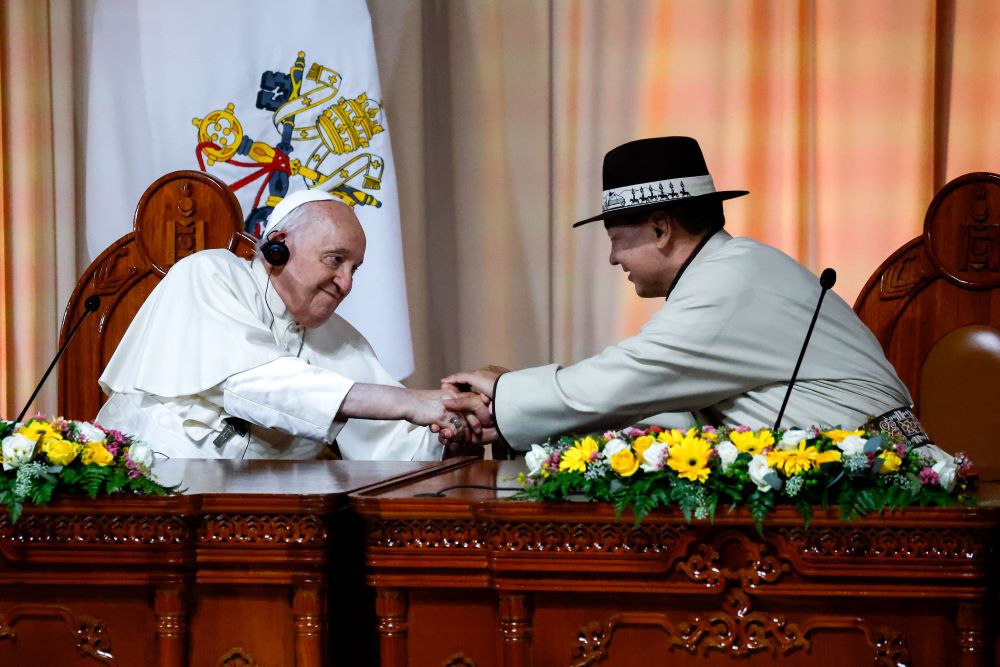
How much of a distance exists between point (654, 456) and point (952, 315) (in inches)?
86.7

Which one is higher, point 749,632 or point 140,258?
point 140,258

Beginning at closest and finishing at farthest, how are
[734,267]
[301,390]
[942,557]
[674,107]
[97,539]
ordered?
[942,557] < [97,539] < [734,267] < [301,390] < [674,107]

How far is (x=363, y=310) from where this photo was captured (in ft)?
14.5

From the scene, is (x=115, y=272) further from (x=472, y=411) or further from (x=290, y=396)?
(x=472, y=411)

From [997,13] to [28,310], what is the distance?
13.9 ft

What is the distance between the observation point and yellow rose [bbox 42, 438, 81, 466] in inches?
89.5

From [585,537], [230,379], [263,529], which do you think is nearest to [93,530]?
[263,529]

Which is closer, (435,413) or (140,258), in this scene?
(435,413)

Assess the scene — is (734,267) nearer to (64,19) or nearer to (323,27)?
(323,27)

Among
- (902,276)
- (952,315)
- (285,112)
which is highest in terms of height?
(285,112)

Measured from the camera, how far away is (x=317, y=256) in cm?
355

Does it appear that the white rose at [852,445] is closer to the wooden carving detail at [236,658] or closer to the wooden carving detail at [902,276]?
the wooden carving detail at [236,658]

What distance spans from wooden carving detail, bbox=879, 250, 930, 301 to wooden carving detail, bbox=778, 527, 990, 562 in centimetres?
203

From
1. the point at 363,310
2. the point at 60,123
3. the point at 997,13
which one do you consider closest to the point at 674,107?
the point at 997,13
